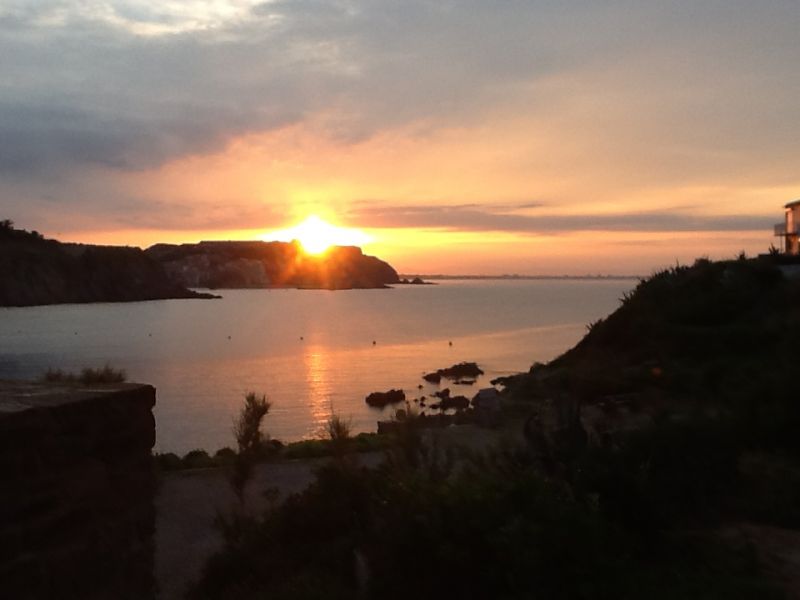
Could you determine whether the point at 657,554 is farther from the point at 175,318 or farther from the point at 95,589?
the point at 175,318

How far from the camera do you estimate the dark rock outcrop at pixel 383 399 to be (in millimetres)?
46062

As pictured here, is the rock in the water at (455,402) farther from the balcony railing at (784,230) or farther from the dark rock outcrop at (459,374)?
the balcony railing at (784,230)

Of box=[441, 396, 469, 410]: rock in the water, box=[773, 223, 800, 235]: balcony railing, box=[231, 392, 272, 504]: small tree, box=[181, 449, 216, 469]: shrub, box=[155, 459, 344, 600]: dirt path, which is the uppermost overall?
box=[773, 223, 800, 235]: balcony railing

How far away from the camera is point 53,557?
14.3 feet

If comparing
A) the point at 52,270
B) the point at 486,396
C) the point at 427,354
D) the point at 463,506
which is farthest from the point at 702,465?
the point at 52,270

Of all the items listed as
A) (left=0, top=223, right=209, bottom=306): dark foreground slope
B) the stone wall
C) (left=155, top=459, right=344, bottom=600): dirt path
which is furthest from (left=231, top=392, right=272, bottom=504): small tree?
(left=0, top=223, right=209, bottom=306): dark foreground slope

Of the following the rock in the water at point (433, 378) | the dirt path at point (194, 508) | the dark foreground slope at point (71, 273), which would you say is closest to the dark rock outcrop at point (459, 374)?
the rock in the water at point (433, 378)

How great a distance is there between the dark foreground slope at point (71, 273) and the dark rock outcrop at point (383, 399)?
96.9 meters

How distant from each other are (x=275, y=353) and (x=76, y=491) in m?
76.8

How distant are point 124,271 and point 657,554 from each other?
570 feet

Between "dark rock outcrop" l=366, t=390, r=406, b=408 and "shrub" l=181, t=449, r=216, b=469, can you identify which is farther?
"dark rock outcrop" l=366, t=390, r=406, b=408

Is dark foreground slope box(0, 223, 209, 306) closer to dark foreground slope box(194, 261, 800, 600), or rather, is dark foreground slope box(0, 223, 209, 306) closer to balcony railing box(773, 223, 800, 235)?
balcony railing box(773, 223, 800, 235)

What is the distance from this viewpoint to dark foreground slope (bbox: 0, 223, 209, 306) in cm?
13312

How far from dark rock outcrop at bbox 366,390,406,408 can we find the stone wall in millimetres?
40818
